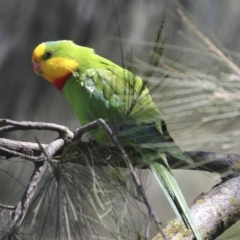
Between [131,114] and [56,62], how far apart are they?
0.95 metres

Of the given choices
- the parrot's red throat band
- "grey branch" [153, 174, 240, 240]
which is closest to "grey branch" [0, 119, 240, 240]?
"grey branch" [153, 174, 240, 240]

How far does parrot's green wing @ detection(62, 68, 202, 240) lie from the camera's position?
0.91 meters

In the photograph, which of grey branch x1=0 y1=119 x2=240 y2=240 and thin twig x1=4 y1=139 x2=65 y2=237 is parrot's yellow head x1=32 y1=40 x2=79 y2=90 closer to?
grey branch x1=0 y1=119 x2=240 y2=240

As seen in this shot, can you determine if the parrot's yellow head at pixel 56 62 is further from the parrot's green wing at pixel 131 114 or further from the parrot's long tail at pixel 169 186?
the parrot's long tail at pixel 169 186

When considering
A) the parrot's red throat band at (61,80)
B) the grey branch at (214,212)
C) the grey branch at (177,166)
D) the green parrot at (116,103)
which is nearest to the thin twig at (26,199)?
the grey branch at (177,166)

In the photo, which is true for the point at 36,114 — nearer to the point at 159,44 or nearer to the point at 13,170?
the point at 13,170

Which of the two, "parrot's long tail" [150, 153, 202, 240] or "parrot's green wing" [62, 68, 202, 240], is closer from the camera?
"parrot's green wing" [62, 68, 202, 240]

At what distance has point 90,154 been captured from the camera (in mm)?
909

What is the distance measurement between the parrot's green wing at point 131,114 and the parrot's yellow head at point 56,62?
4cm

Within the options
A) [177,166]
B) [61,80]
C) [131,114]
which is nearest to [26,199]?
[131,114]

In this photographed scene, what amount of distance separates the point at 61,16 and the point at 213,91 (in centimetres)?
165

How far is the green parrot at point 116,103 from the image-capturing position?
36.3 inches

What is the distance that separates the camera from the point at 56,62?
182 centimetres

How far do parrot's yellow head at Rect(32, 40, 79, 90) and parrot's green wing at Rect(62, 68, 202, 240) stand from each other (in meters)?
0.04
